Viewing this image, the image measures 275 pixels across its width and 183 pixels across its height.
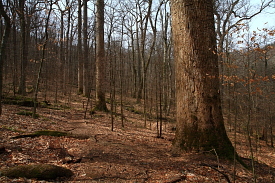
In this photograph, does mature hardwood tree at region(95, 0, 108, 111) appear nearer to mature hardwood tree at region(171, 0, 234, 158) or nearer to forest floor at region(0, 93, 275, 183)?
forest floor at region(0, 93, 275, 183)

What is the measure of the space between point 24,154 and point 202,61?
4.56 meters

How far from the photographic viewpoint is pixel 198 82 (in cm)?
451

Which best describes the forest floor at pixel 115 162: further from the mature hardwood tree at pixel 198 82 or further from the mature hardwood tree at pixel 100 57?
the mature hardwood tree at pixel 100 57

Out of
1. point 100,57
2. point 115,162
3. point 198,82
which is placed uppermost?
point 100,57

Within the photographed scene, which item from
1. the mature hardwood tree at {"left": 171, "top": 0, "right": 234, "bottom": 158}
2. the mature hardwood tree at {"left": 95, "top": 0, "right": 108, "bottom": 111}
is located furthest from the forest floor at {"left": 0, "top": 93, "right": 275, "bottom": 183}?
the mature hardwood tree at {"left": 95, "top": 0, "right": 108, "bottom": 111}

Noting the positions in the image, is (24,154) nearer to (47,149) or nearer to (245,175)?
(47,149)

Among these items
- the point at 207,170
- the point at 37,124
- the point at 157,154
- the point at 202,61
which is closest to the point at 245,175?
the point at 207,170

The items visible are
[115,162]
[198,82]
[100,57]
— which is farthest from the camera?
[100,57]

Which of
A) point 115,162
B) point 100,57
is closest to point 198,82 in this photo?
point 115,162

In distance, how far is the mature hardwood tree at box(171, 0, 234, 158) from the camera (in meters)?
4.46

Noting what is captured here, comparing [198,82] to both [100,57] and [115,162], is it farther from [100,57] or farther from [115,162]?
[100,57]

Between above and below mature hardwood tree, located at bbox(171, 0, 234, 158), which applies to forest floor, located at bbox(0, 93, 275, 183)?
below

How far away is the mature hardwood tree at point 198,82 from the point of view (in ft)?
14.6

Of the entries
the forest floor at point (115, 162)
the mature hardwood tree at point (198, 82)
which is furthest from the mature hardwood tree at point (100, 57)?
the mature hardwood tree at point (198, 82)
